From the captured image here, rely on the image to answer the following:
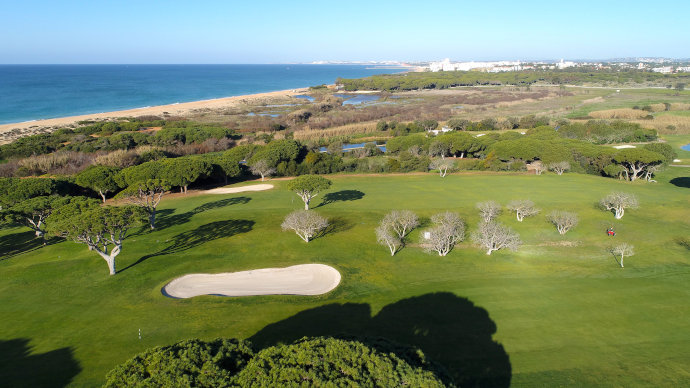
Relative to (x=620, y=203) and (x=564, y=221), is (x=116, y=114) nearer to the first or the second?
(x=564, y=221)

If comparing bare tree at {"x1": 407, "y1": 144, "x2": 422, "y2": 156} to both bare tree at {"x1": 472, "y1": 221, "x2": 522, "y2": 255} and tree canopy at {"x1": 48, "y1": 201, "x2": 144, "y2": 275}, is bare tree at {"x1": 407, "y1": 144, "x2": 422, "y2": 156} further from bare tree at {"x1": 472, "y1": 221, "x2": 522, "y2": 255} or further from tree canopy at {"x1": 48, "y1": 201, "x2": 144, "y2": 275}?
tree canopy at {"x1": 48, "y1": 201, "x2": 144, "y2": 275}

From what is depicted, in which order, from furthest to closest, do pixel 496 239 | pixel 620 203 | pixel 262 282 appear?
pixel 620 203
pixel 496 239
pixel 262 282

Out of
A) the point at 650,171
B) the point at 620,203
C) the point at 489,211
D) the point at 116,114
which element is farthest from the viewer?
the point at 116,114

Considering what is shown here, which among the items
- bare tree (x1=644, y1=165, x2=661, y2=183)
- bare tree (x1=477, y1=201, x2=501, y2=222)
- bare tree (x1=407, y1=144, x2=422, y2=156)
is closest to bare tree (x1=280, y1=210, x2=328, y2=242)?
bare tree (x1=477, y1=201, x2=501, y2=222)

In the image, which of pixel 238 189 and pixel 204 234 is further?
pixel 238 189

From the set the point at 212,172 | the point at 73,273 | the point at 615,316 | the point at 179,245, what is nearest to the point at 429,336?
the point at 615,316

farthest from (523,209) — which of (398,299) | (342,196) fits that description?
(342,196)

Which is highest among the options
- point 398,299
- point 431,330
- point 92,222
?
point 92,222

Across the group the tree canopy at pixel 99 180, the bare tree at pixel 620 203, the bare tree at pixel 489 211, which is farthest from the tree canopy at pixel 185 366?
the tree canopy at pixel 99 180
